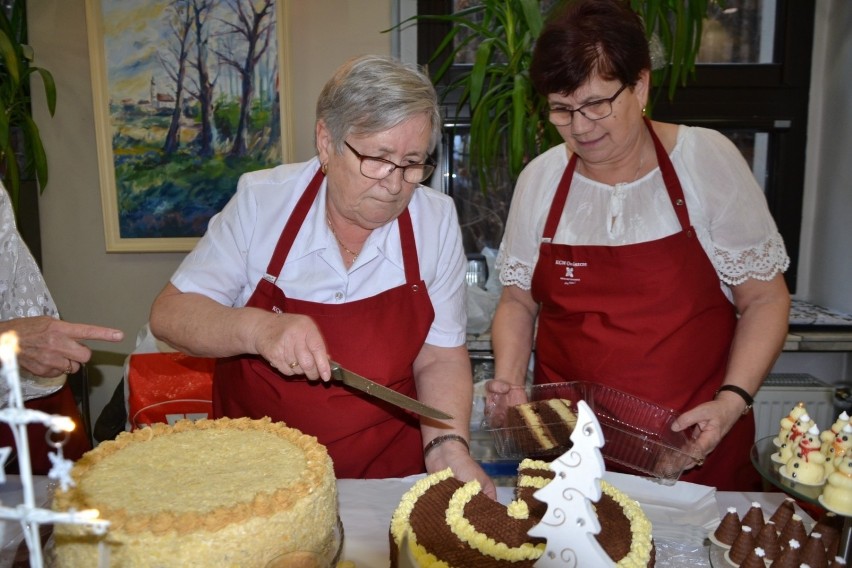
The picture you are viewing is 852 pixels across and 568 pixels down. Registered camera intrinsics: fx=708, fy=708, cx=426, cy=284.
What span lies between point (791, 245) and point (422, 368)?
244 centimetres

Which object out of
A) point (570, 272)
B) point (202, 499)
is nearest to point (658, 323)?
point (570, 272)

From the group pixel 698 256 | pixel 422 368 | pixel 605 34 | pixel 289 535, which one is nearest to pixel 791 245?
pixel 698 256

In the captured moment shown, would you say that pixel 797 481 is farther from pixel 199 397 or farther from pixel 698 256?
pixel 199 397

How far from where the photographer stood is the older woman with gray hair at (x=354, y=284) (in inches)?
60.0

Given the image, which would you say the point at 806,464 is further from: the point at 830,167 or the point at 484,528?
the point at 830,167

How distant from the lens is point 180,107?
3.16m

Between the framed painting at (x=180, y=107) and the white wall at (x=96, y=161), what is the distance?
10cm

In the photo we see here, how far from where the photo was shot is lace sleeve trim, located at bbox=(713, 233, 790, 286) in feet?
5.93

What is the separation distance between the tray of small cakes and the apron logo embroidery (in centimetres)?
30

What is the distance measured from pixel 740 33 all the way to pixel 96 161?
9.98ft

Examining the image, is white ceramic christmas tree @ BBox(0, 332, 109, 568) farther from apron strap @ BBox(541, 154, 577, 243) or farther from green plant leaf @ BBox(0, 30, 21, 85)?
green plant leaf @ BBox(0, 30, 21, 85)

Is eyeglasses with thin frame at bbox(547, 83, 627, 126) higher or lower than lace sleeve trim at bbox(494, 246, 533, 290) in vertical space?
higher

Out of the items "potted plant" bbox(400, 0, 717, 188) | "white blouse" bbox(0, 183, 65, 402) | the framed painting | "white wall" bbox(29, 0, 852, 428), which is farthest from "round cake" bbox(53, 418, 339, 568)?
"white wall" bbox(29, 0, 852, 428)

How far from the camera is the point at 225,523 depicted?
38.9 inches
